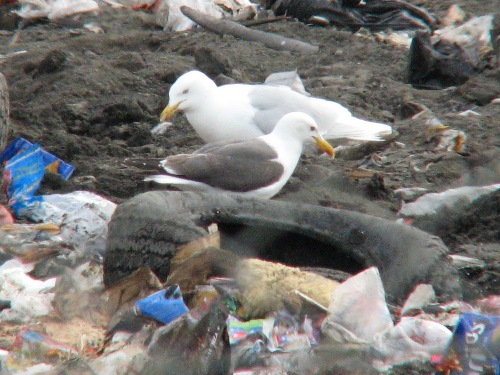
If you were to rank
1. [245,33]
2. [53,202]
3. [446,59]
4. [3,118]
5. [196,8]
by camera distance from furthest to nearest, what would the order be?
[196,8], [245,33], [446,59], [3,118], [53,202]

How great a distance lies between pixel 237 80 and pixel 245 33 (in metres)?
1.34

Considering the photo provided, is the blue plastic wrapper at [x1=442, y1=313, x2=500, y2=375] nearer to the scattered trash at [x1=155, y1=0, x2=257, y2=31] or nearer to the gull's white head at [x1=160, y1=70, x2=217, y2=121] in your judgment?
the gull's white head at [x1=160, y1=70, x2=217, y2=121]

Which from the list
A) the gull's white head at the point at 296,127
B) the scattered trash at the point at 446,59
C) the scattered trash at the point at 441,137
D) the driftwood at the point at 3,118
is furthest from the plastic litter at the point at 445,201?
the scattered trash at the point at 446,59

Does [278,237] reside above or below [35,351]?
below

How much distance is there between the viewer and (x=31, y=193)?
4.71 m

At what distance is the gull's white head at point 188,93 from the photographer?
5.85 meters

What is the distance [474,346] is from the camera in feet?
9.11

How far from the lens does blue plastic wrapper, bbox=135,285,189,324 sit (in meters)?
3.15

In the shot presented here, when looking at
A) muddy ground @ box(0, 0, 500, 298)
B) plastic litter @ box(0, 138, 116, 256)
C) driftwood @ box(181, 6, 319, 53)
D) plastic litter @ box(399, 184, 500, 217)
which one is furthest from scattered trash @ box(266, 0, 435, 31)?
plastic litter @ box(0, 138, 116, 256)

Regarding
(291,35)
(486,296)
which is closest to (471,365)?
(486,296)

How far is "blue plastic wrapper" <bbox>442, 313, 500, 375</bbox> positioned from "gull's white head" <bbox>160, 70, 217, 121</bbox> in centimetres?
332

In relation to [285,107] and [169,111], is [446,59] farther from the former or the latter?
[169,111]

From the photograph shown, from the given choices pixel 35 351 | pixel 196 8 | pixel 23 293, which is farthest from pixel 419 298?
pixel 196 8

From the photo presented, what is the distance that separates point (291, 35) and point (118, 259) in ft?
17.4
